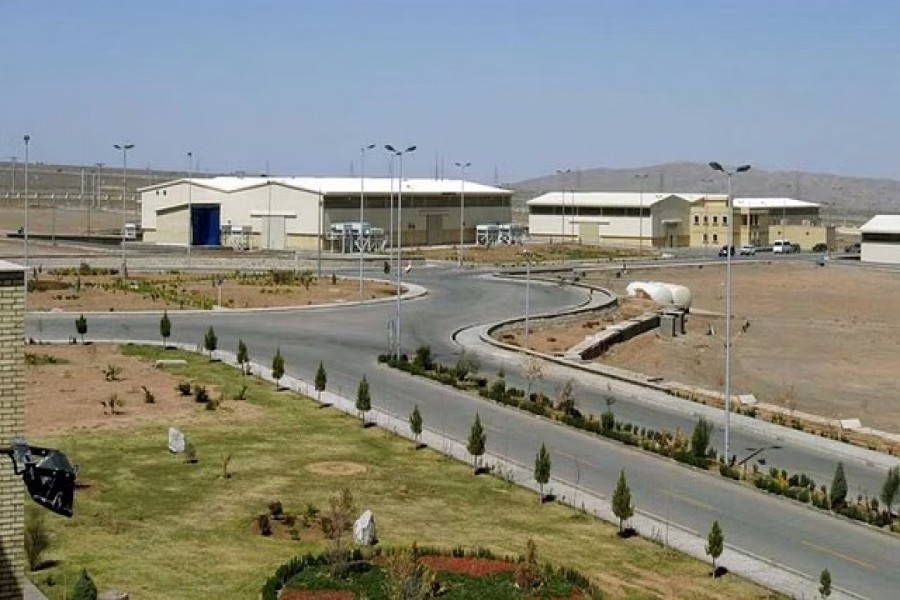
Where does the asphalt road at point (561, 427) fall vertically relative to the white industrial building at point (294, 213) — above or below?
below

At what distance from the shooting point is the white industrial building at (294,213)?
114 m

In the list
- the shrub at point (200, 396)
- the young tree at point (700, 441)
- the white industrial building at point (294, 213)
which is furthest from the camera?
the white industrial building at point (294, 213)

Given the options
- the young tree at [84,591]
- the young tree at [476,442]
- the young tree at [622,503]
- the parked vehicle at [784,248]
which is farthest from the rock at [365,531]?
the parked vehicle at [784,248]

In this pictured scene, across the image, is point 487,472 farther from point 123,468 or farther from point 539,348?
point 539,348

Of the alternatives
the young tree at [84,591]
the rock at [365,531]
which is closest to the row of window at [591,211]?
the rock at [365,531]

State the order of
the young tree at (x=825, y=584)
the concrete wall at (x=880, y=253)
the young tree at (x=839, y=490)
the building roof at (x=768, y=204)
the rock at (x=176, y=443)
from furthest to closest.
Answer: the building roof at (x=768, y=204) < the concrete wall at (x=880, y=253) < the rock at (x=176, y=443) < the young tree at (x=839, y=490) < the young tree at (x=825, y=584)

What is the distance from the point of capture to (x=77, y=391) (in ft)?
132

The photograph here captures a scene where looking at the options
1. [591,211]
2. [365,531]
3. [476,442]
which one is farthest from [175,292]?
[591,211]

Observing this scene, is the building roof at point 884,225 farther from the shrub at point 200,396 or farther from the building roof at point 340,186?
the shrub at point 200,396

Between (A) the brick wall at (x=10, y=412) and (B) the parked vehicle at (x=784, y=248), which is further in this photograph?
(B) the parked vehicle at (x=784, y=248)

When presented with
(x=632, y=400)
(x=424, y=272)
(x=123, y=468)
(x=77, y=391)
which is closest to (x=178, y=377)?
(x=77, y=391)

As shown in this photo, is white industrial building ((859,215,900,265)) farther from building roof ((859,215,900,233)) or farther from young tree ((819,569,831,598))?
young tree ((819,569,831,598))

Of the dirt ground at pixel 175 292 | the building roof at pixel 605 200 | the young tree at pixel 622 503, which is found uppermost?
the building roof at pixel 605 200

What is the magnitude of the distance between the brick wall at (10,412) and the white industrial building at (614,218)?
122 m
